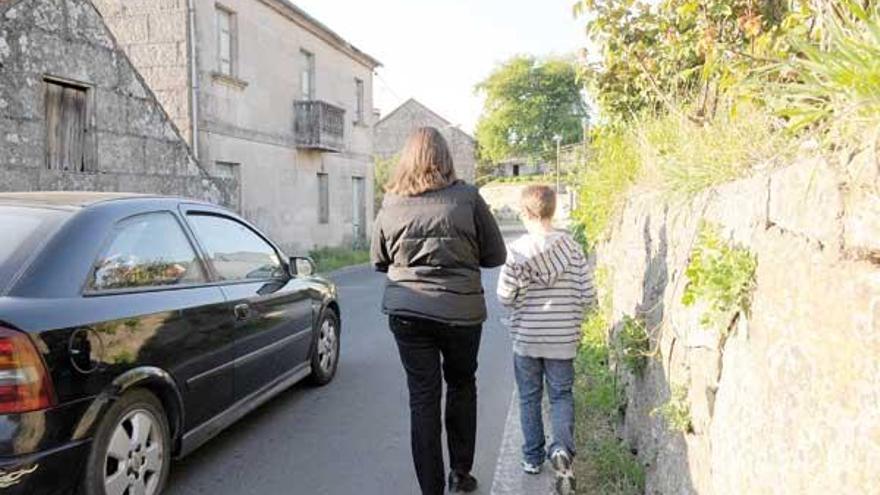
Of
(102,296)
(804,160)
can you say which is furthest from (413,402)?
(804,160)

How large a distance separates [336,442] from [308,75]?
A: 1690 cm

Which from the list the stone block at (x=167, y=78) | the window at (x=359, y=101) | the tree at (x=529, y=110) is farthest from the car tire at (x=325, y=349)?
the tree at (x=529, y=110)

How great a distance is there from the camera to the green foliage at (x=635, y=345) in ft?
11.6

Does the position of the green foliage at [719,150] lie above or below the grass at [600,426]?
above

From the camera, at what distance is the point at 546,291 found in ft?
11.9

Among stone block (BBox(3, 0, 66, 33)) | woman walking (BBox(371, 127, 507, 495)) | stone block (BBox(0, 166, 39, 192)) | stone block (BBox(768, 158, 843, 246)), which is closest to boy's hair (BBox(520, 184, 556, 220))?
woman walking (BBox(371, 127, 507, 495))

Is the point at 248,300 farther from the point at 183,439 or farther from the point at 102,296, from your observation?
the point at 102,296

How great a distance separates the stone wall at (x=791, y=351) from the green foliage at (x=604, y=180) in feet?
9.20

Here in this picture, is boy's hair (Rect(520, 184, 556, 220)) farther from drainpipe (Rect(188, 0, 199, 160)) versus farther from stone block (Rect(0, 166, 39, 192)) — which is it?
drainpipe (Rect(188, 0, 199, 160))

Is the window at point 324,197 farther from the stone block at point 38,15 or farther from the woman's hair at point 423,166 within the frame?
the woman's hair at point 423,166

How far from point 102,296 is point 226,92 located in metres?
13.2

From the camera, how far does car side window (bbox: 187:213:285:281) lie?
13.8 ft

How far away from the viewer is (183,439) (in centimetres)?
363

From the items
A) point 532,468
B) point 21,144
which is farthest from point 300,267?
point 21,144
